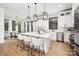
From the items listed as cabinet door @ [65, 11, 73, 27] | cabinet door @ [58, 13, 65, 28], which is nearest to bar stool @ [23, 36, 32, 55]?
cabinet door @ [58, 13, 65, 28]

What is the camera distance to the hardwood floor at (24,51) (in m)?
2.23

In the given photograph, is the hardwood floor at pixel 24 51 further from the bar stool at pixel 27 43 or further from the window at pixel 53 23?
the window at pixel 53 23

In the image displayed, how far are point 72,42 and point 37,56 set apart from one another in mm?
731

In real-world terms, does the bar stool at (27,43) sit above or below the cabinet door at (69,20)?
below

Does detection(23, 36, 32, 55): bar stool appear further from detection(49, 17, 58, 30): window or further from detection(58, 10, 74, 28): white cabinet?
detection(58, 10, 74, 28): white cabinet

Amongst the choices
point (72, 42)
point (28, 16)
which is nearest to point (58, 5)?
point (28, 16)

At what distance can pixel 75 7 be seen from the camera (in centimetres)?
224

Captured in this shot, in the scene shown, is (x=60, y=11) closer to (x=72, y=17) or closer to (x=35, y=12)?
(x=72, y=17)

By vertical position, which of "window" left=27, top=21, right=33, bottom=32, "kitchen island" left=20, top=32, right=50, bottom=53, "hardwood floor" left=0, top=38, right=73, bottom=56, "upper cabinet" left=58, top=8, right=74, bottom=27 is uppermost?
"upper cabinet" left=58, top=8, right=74, bottom=27

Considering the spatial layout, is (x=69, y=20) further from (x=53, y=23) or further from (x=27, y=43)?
(x=27, y=43)

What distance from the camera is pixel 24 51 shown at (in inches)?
90.5

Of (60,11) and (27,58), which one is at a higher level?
(60,11)

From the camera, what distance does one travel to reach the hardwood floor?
2.23 m

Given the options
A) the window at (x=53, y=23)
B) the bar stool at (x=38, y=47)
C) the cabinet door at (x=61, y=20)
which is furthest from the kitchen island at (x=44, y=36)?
the cabinet door at (x=61, y=20)
